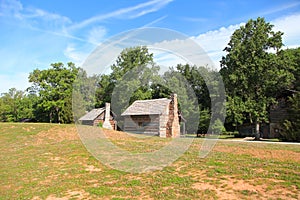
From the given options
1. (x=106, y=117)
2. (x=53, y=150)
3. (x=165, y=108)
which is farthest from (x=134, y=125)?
(x=53, y=150)

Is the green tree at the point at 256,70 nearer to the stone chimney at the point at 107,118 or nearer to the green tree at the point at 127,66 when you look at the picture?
the green tree at the point at 127,66

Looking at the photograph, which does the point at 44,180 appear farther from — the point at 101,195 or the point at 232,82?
the point at 232,82

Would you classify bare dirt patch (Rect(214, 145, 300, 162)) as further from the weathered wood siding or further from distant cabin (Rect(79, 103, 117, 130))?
distant cabin (Rect(79, 103, 117, 130))

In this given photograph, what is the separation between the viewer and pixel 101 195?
10.2m

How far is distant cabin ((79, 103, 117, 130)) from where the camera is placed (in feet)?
143

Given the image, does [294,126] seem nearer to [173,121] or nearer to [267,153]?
[173,121]

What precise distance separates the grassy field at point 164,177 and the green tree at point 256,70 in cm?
1959

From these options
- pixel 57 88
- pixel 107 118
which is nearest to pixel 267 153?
pixel 107 118

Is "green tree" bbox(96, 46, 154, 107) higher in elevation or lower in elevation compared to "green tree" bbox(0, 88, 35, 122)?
higher

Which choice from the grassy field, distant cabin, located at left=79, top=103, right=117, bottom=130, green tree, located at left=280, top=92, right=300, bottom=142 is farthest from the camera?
distant cabin, located at left=79, top=103, right=117, bottom=130

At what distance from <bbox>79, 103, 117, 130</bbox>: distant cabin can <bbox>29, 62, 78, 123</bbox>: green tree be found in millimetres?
4835

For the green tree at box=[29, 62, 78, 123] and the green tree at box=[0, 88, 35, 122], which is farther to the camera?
the green tree at box=[0, 88, 35, 122]

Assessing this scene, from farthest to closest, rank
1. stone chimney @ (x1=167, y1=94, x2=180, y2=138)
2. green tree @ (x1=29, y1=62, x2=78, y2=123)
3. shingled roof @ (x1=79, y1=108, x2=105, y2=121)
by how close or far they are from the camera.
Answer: green tree @ (x1=29, y1=62, x2=78, y2=123), shingled roof @ (x1=79, y1=108, x2=105, y2=121), stone chimney @ (x1=167, y1=94, x2=180, y2=138)

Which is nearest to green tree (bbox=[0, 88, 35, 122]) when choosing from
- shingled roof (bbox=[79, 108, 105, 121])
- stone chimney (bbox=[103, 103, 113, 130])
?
shingled roof (bbox=[79, 108, 105, 121])
